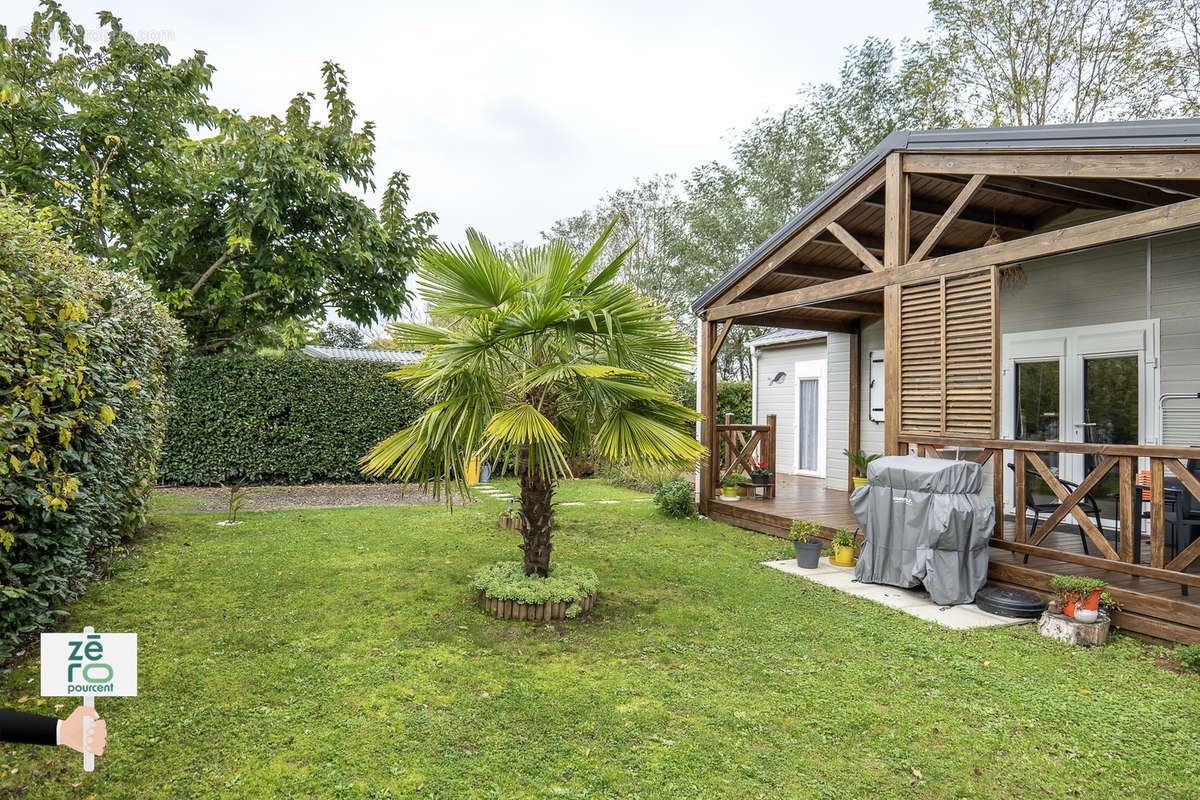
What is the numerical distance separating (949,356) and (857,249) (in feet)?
4.63

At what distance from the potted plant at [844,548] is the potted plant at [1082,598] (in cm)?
188

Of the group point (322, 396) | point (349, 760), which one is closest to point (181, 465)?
point (322, 396)

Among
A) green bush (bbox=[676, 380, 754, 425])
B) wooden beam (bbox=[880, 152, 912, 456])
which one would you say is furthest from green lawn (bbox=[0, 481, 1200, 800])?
green bush (bbox=[676, 380, 754, 425])

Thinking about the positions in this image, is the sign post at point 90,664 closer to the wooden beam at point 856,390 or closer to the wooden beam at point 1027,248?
the wooden beam at point 1027,248

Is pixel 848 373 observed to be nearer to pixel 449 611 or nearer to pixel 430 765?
pixel 449 611

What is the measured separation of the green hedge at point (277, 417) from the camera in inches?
407

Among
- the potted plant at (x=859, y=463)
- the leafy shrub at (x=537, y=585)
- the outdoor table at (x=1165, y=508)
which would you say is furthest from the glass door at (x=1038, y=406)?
the leafy shrub at (x=537, y=585)

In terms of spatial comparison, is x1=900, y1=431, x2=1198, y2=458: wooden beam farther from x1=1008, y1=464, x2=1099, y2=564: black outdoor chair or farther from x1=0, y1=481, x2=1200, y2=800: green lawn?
x1=0, y1=481, x2=1200, y2=800: green lawn

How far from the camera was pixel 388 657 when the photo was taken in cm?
375

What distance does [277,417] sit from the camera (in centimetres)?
1089

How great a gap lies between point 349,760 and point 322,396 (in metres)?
9.49

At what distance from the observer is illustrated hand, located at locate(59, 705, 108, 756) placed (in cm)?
138

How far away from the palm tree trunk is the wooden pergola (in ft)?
10.6

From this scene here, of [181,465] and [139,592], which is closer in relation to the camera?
[139,592]
